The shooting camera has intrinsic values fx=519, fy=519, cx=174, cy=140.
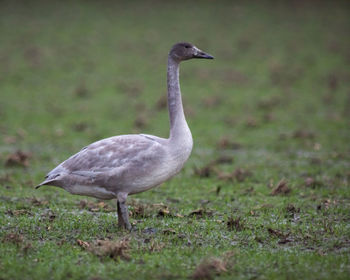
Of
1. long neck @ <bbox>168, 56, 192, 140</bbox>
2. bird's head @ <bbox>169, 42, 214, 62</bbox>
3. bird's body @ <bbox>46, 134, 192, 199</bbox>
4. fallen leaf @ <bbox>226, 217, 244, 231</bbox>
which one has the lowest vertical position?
fallen leaf @ <bbox>226, 217, 244, 231</bbox>

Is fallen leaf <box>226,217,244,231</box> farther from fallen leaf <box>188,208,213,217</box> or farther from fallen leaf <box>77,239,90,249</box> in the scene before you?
fallen leaf <box>77,239,90,249</box>

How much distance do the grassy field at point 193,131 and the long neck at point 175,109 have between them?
158 centimetres

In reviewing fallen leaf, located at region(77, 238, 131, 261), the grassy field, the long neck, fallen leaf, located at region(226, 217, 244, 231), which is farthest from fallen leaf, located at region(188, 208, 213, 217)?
fallen leaf, located at region(77, 238, 131, 261)

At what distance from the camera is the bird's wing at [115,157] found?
8016mm

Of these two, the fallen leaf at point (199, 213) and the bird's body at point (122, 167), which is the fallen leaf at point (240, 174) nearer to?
the fallen leaf at point (199, 213)

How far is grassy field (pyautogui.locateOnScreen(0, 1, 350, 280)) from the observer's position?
714 centimetres

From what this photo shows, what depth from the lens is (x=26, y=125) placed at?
19.9 meters

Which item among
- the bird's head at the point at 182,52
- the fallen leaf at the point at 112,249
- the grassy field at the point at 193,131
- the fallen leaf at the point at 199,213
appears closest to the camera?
the fallen leaf at the point at 112,249

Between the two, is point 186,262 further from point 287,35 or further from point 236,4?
point 236,4

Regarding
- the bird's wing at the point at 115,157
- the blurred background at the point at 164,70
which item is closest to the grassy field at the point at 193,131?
the blurred background at the point at 164,70

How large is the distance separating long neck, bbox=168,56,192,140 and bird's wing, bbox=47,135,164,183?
1.24 feet

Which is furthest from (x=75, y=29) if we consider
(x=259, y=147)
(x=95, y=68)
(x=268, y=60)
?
(x=259, y=147)

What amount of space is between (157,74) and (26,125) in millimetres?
11039

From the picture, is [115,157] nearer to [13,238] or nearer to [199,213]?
[13,238]
